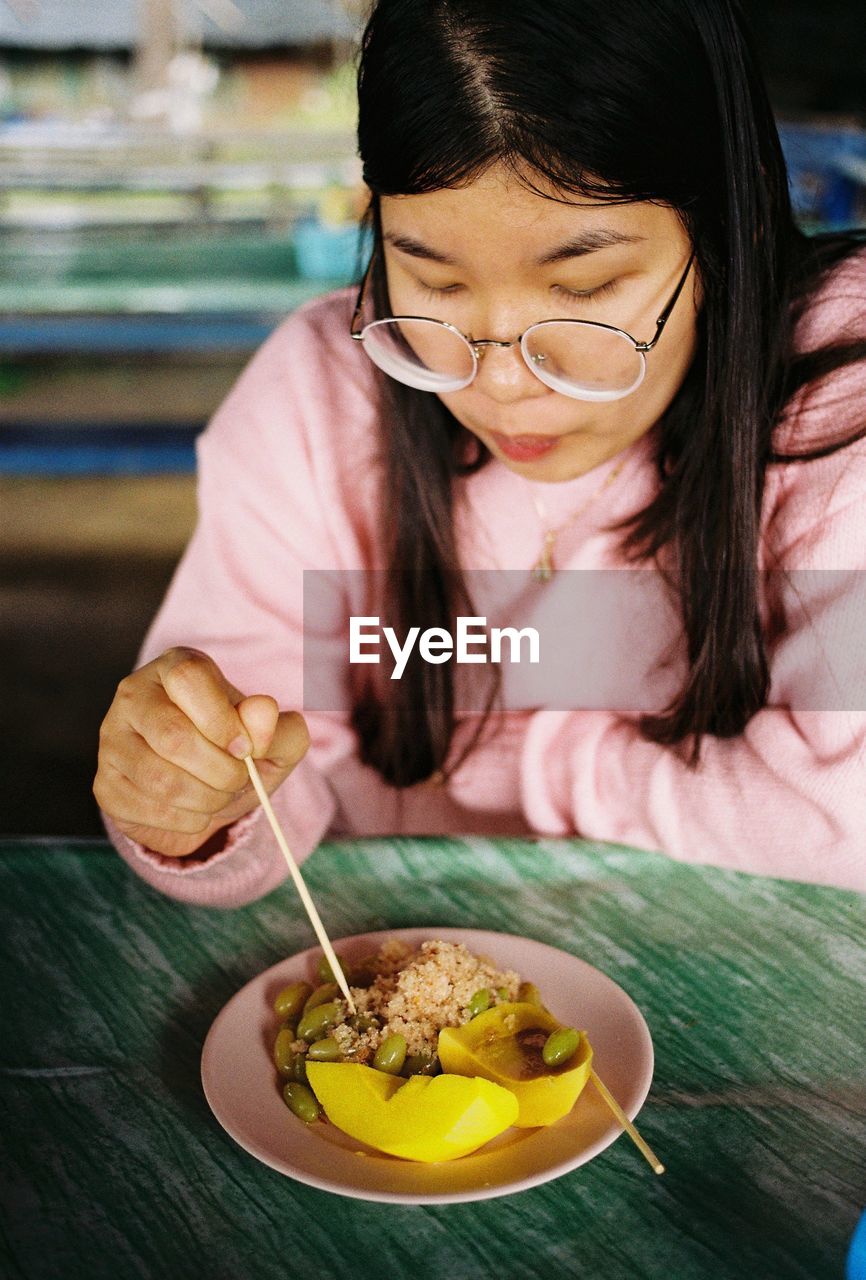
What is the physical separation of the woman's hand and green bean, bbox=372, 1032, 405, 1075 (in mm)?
228

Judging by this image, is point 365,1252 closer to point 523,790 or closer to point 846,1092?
point 846,1092

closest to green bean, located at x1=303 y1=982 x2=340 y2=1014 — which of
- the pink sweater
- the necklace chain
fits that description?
the pink sweater

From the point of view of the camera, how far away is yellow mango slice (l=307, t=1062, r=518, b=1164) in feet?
2.40

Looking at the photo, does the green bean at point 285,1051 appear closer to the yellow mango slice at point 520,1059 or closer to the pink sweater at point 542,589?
the yellow mango slice at point 520,1059

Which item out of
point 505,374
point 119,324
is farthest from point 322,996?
point 119,324

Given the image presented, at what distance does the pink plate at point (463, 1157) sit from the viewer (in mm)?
730

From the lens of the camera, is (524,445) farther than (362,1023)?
Yes

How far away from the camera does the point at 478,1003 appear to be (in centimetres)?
85

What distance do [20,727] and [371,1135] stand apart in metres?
2.59

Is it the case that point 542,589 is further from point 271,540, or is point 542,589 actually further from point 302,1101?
point 302,1101

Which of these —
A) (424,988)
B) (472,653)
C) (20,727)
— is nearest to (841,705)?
(472,653)

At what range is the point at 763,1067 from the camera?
2.89 feet

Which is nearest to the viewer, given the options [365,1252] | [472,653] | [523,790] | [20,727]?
[365,1252]

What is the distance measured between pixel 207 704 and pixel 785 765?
1.93 feet
